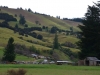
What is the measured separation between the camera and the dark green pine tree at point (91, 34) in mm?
66819

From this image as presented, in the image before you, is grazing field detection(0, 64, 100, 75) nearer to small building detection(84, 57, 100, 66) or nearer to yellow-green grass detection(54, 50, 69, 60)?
small building detection(84, 57, 100, 66)

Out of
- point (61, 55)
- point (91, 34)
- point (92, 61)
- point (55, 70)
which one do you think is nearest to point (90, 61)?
point (92, 61)

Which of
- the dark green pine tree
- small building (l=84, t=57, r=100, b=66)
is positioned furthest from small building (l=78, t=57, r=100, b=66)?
the dark green pine tree

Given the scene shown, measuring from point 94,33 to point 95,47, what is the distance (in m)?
3.79

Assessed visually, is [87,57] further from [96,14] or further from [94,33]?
[96,14]

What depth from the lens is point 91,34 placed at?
68.8 m

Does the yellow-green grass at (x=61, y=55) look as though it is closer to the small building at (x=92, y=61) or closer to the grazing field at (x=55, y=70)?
the small building at (x=92, y=61)

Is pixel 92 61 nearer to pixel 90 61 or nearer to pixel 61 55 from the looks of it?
pixel 90 61

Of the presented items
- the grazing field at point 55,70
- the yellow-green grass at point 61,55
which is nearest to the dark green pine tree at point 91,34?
the grazing field at point 55,70

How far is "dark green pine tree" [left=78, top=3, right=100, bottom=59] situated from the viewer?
66819 millimetres

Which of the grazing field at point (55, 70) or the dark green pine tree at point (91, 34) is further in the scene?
the dark green pine tree at point (91, 34)

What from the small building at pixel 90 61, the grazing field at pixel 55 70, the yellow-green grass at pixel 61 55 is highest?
the grazing field at pixel 55 70

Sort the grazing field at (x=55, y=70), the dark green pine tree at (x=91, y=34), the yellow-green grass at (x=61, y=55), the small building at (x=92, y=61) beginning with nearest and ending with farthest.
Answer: the grazing field at (x=55, y=70) → the small building at (x=92, y=61) → the dark green pine tree at (x=91, y=34) → the yellow-green grass at (x=61, y=55)

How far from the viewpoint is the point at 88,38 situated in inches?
2665
